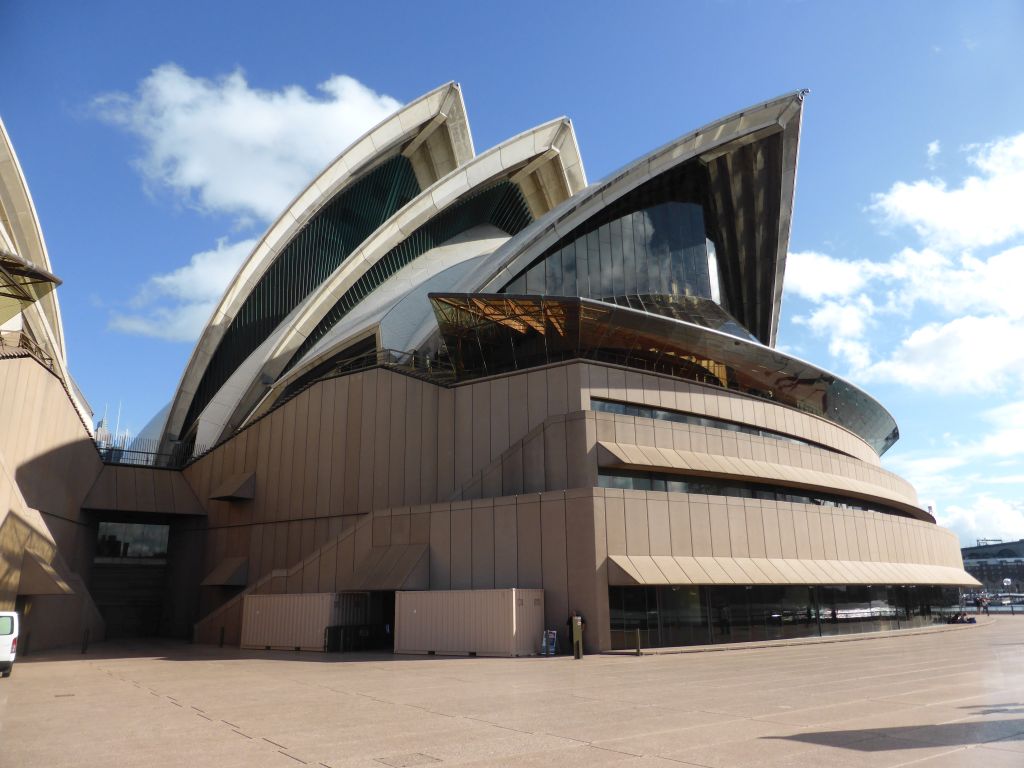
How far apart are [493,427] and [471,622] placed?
9.26m

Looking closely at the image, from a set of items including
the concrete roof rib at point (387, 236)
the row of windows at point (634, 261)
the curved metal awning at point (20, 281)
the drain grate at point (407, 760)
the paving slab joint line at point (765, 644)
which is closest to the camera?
the drain grate at point (407, 760)

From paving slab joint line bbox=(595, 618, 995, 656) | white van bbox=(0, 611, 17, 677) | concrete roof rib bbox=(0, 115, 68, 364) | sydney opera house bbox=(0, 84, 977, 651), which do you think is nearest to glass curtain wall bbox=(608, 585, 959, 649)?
sydney opera house bbox=(0, 84, 977, 651)

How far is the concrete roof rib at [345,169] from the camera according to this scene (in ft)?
135

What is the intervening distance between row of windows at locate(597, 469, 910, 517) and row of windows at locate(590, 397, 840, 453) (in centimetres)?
211

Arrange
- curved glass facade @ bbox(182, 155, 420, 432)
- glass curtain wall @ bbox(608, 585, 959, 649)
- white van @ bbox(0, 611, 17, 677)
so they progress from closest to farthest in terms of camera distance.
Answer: white van @ bbox(0, 611, 17, 677) → glass curtain wall @ bbox(608, 585, 959, 649) → curved glass facade @ bbox(182, 155, 420, 432)

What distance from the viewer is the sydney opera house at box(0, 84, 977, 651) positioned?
2428cm

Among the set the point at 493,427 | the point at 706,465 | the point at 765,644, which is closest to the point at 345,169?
the point at 493,427

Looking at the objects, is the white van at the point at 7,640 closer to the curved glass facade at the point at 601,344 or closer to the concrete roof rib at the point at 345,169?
the curved glass facade at the point at 601,344

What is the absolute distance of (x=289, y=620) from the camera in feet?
82.7

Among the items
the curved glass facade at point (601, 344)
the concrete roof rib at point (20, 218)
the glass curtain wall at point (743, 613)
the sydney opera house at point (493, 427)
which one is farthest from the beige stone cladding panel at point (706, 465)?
the concrete roof rib at point (20, 218)

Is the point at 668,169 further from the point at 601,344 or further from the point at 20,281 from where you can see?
the point at 20,281

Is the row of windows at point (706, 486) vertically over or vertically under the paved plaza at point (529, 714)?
over

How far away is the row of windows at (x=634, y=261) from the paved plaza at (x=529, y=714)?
22595 millimetres

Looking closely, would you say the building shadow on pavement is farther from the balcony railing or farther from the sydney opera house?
the balcony railing
